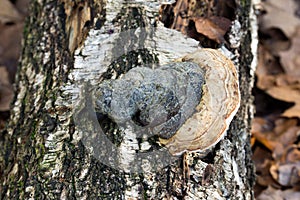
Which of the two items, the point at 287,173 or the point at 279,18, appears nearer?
the point at 287,173

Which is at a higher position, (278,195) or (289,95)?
(289,95)

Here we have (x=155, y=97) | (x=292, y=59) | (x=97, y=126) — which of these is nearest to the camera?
(x=155, y=97)

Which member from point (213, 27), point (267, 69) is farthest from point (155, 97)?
point (267, 69)

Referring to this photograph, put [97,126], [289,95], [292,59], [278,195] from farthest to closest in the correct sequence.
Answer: [292,59] < [289,95] < [278,195] < [97,126]

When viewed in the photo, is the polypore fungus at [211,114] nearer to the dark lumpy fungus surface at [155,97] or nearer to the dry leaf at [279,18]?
the dark lumpy fungus surface at [155,97]

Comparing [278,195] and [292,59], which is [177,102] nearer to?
[278,195]

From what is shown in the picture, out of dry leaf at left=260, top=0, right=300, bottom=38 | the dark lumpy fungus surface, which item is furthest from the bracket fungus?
dry leaf at left=260, top=0, right=300, bottom=38

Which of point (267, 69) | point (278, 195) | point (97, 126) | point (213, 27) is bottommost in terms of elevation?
point (278, 195)
